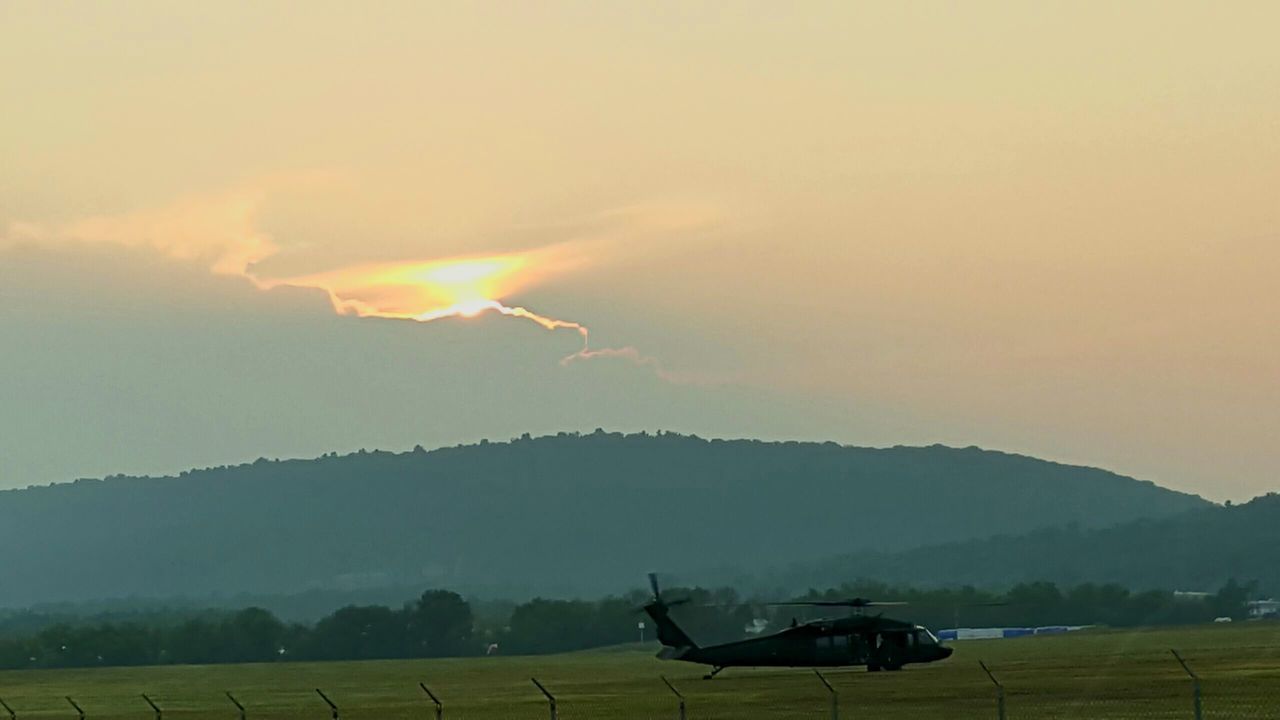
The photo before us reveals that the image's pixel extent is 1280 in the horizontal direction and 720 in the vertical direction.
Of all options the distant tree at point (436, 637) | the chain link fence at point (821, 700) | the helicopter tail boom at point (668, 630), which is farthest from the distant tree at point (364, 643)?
the helicopter tail boom at point (668, 630)

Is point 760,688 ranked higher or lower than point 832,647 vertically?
lower

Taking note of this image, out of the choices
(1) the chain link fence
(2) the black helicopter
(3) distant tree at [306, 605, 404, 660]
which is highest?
(3) distant tree at [306, 605, 404, 660]

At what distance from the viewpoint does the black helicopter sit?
85.1m

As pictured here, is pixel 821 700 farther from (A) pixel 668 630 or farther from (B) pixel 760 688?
(A) pixel 668 630

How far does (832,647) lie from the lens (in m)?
85.1

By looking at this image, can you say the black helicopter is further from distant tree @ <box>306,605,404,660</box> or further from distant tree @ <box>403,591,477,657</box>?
distant tree @ <box>306,605,404,660</box>

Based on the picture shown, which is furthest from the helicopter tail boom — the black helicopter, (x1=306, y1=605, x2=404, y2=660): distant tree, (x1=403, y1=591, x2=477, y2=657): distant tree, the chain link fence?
(x1=306, y1=605, x2=404, y2=660): distant tree

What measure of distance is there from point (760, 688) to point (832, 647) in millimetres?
3358

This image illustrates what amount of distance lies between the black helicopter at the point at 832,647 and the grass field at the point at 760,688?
3.03 ft

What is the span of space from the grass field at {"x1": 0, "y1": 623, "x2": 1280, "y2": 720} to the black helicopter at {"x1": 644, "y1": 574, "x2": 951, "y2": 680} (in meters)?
0.92

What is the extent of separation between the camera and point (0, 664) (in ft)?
619

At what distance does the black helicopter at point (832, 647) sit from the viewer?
85062 mm

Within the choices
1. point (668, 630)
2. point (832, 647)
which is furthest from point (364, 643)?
point (832, 647)

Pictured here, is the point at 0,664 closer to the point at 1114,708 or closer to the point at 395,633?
the point at 395,633
